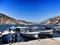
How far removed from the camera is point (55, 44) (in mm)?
11773

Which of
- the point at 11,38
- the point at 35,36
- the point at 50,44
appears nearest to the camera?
the point at 50,44

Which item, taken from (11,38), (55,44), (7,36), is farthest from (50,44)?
(7,36)

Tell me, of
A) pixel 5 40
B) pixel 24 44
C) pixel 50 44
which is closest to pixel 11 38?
pixel 5 40

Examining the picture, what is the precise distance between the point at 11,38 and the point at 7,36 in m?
1.11

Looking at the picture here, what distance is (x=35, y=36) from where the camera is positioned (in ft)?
76.1

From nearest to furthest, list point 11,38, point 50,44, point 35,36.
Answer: point 50,44 < point 11,38 < point 35,36

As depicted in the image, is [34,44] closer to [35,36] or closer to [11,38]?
[11,38]

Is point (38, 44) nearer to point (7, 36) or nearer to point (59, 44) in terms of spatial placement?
point (59, 44)

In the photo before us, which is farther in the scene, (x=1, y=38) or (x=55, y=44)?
(x=1, y=38)

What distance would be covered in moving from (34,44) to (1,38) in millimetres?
7687

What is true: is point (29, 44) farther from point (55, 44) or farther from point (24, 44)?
point (55, 44)

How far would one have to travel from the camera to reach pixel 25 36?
958 inches

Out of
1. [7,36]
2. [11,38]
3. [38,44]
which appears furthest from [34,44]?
[7,36]

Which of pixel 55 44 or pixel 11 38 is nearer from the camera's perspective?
pixel 55 44
